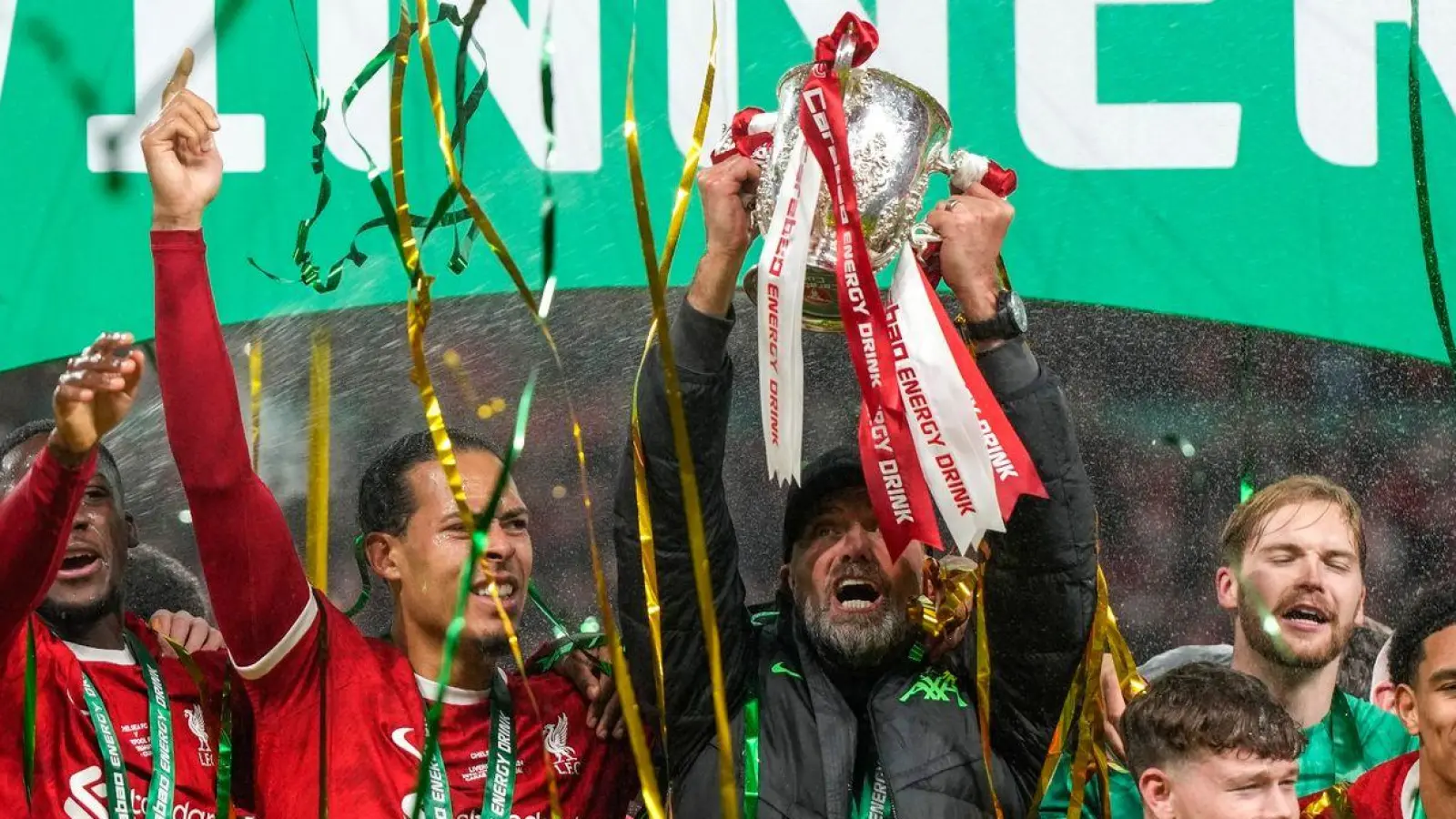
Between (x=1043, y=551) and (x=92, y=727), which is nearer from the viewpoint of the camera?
(x=1043, y=551)

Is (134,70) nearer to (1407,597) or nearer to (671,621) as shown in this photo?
(671,621)

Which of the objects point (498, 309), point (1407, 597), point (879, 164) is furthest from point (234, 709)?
point (1407, 597)

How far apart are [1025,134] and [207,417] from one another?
1746 mm

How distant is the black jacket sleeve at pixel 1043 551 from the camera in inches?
107

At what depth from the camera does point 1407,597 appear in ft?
11.7

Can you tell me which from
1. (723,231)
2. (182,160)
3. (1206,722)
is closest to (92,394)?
(182,160)

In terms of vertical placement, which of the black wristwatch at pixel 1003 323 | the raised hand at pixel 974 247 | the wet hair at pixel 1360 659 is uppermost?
the raised hand at pixel 974 247

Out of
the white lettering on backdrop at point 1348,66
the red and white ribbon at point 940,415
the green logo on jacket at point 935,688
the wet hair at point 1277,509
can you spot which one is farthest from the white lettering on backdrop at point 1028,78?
the green logo on jacket at point 935,688

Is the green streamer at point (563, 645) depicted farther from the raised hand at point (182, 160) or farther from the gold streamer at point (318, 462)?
the raised hand at point (182, 160)

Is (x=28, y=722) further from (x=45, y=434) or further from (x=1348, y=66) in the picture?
(x=1348, y=66)

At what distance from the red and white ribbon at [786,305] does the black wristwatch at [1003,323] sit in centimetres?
28

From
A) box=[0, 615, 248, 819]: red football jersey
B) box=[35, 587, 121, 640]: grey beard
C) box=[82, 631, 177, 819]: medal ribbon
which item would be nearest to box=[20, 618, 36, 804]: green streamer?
box=[0, 615, 248, 819]: red football jersey

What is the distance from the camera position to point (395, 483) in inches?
123

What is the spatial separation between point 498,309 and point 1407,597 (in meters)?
1.84
